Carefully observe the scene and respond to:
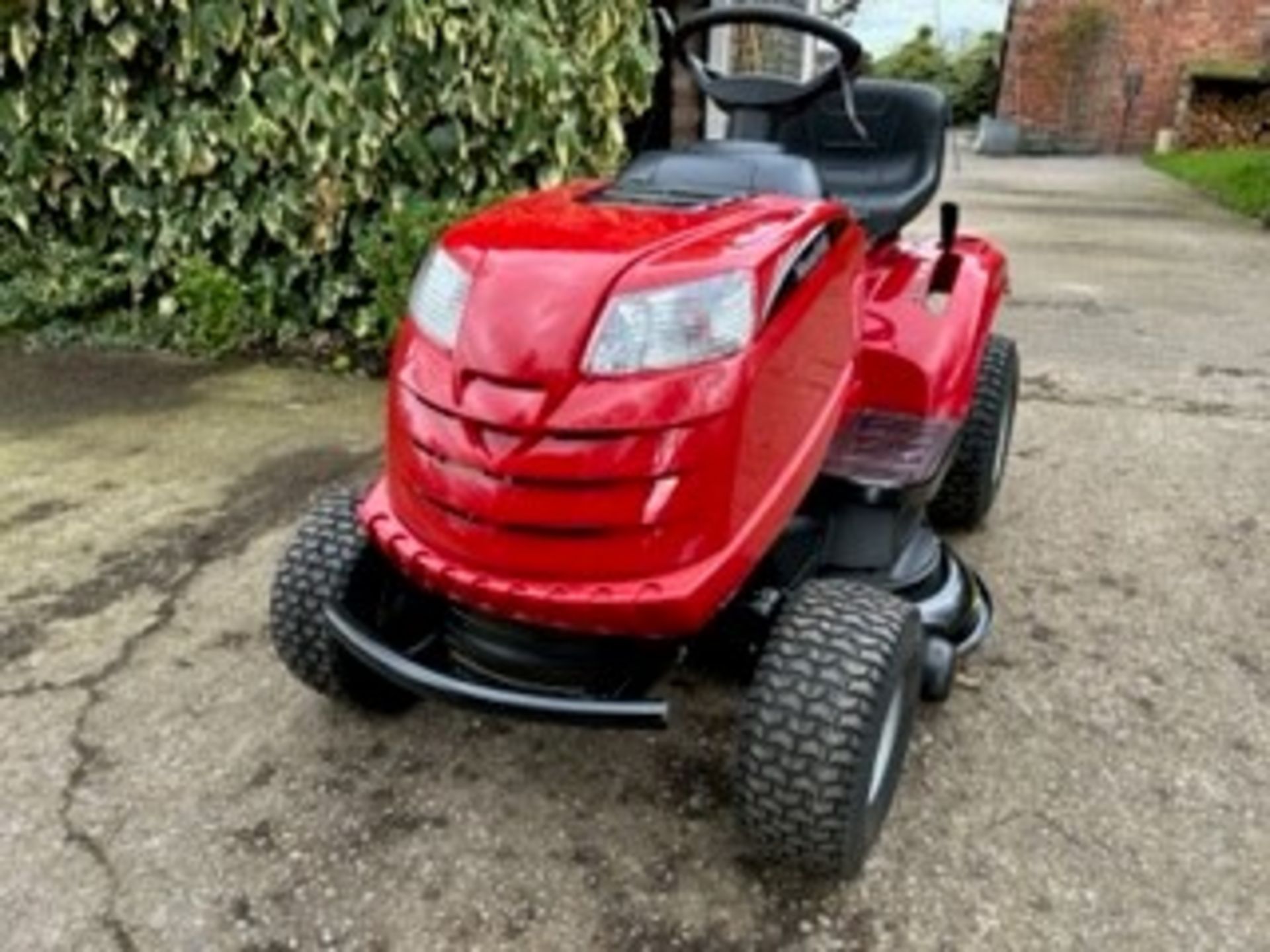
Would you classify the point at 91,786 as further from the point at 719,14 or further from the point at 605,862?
the point at 719,14

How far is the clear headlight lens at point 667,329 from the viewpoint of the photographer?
5.58ft

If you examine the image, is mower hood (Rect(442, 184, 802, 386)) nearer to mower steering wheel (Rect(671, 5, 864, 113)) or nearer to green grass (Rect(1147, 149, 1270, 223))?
mower steering wheel (Rect(671, 5, 864, 113))

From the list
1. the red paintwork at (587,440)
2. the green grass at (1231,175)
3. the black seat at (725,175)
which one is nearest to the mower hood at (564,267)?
the red paintwork at (587,440)

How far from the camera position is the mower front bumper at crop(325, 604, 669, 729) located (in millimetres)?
1757

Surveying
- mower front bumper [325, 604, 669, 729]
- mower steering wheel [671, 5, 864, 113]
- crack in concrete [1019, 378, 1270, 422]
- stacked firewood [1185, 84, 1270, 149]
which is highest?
mower steering wheel [671, 5, 864, 113]

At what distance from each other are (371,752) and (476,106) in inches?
105

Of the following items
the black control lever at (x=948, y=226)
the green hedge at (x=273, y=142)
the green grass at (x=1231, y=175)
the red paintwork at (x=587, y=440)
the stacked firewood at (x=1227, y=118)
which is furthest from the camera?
the stacked firewood at (x=1227, y=118)

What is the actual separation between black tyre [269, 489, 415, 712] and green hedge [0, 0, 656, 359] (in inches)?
88.5

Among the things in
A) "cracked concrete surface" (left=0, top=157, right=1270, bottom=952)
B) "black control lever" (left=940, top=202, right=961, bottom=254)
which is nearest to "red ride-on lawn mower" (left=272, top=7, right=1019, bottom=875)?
"cracked concrete surface" (left=0, top=157, right=1270, bottom=952)

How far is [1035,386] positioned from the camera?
183 inches

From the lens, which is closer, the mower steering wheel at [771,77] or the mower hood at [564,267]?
the mower hood at [564,267]

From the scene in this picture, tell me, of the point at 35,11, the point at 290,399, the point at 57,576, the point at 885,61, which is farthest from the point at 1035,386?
the point at 885,61

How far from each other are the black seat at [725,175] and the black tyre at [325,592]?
2.43ft

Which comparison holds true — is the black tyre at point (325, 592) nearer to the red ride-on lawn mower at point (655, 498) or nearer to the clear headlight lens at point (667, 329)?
the red ride-on lawn mower at point (655, 498)
